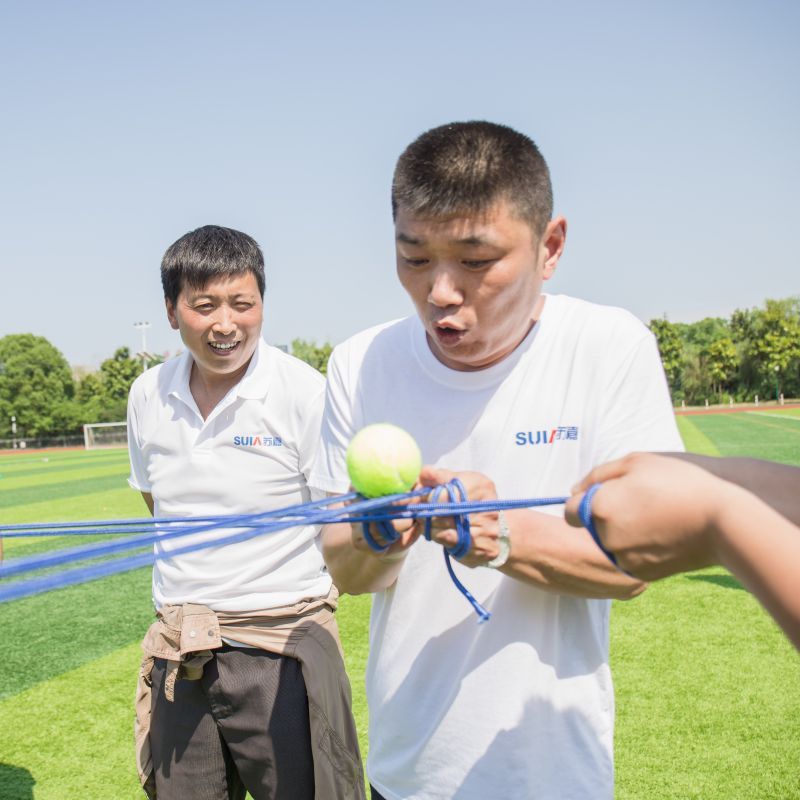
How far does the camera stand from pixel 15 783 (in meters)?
4.46

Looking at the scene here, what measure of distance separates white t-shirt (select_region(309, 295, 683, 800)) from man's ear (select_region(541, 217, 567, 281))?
124 millimetres

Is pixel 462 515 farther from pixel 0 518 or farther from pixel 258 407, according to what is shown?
pixel 0 518

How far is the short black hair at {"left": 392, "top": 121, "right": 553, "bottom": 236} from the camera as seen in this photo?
5.98ft

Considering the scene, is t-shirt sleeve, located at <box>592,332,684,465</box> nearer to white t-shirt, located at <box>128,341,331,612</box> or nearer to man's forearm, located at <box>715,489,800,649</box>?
man's forearm, located at <box>715,489,800,649</box>

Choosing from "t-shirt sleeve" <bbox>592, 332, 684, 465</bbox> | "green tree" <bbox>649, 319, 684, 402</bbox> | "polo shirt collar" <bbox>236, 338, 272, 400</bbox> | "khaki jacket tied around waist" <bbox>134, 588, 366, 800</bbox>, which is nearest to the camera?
"t-shirt sleeve" <bbox>592, 332, 684, 465</bbox>

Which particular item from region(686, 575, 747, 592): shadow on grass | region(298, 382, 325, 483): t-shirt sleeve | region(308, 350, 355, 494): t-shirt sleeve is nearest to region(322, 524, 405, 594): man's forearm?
region(308, 350, 355, 494): t-shirt sleeve

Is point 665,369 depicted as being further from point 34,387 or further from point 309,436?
point 309,436

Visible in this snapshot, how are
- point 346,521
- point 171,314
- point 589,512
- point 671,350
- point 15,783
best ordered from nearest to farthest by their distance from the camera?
point 589,512
point 346,521
point 171,314
point 15,783
point 671,350

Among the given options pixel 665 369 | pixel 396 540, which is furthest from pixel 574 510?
pixel 665 369

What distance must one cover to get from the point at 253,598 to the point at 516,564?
1702mm

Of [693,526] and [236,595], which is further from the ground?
[693,526]

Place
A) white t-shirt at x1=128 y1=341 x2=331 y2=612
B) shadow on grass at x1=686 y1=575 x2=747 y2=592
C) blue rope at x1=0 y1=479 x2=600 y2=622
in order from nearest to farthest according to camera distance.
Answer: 1. blue rope at x1=0 y1=479 x2=600 y2=622
2. white t-shirt at x1=128 y1=341 x2=331 y2=612
3. shadow on grass at x1=686 y1=575 x2=747 y2=592

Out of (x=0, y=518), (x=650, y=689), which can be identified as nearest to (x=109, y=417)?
(x=0, y=518)

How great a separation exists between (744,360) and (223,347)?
2491 inches
